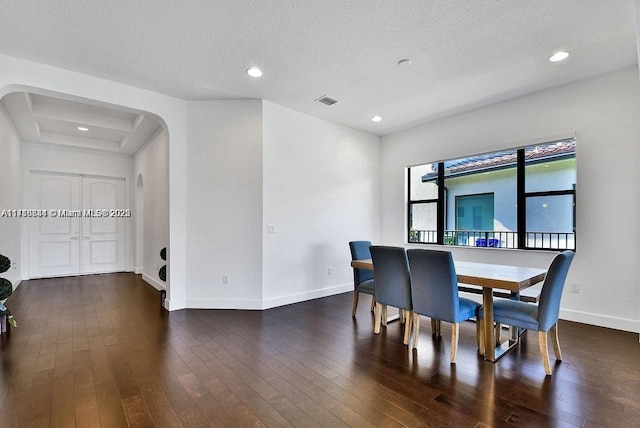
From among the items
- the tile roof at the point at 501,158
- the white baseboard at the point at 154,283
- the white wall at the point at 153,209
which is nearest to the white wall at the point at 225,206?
the white wall at the point at 153,209

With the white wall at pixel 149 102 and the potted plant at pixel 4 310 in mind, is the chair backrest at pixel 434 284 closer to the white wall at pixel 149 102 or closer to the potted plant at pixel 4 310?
the white wall at pixel 149 102

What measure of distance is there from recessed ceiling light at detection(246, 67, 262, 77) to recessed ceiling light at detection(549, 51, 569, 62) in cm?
310

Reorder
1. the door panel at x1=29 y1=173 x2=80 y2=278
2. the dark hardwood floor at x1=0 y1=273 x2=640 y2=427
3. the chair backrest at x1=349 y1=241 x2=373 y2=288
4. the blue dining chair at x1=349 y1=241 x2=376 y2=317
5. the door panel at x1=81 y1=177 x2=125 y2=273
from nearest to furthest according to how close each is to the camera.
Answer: the dark hardwood floor at x1=0 y1=273 x2=640 y2=427
the blue dining chair at x1=349 y1=241 x2=376 y2=317
the chair backrest at x1=349 y1=241 x2=373 y2=288
the door panel at x1=29 y1=173 x2=80 y2=278
the door panel at x1=81 y1=177 x2=125 y2=273

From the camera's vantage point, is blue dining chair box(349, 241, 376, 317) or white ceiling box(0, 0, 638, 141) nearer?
white ceiling box(0, 0, 638, 141)

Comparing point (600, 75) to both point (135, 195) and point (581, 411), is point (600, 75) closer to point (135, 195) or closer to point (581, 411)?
point (581, 411)

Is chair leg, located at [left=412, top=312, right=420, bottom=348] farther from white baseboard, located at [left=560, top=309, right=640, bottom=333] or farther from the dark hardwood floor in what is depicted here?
white baseboard, located at [left=560, top=309, right=640, bottom=333]

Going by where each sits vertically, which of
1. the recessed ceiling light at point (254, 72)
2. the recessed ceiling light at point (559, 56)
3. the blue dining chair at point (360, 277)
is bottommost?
the blue dining chair at point (360, 277)

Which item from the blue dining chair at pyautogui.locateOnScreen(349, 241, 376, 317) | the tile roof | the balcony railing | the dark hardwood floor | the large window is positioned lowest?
the dark hardwood floor

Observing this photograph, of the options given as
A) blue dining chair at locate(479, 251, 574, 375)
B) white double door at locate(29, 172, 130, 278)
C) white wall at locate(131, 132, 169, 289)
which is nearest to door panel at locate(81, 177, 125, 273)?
white double door at locate(29, 172, 130, 278)

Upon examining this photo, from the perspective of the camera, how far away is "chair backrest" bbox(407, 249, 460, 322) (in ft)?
8.79

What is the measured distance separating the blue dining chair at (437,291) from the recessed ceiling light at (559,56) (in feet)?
7.89

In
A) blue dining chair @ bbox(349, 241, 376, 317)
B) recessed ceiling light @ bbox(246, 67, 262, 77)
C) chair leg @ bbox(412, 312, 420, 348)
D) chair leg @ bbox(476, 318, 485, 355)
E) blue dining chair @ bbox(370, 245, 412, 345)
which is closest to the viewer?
chair leg @ bbox(476, 318, 485, 355)

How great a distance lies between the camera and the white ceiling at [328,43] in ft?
8.04

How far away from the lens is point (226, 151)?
4.37m
